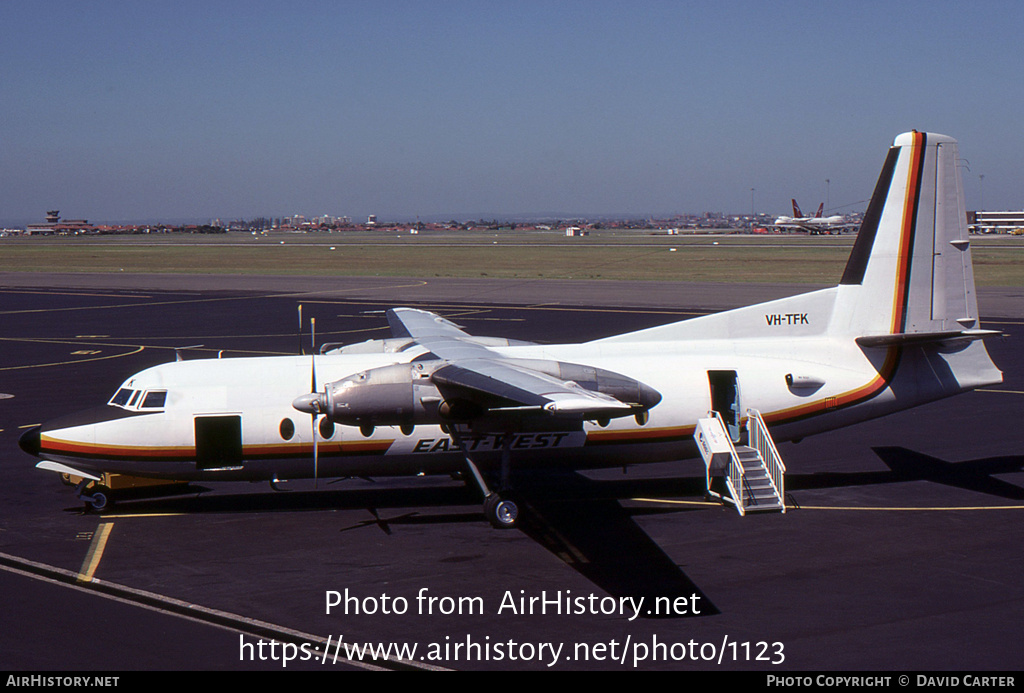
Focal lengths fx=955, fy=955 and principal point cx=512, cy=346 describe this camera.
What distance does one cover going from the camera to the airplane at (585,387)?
60.5 feet

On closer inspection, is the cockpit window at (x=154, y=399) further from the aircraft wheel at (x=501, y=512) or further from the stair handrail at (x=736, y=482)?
the stair handrail at (x=736, y=482)

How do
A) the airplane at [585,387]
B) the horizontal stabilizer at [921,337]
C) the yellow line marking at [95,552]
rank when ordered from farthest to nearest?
the horizontal stabilizer at [921,337]
the airplane at [585,387]
the yellow line marking at [95,552]

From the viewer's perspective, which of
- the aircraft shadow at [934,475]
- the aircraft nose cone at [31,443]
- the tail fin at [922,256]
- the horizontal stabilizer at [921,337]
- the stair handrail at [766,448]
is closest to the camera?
the aircraft nose cone at [31,443]

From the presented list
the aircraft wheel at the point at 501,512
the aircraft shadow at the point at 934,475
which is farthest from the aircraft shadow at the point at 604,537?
the aircraft shadow at the point at 934,475

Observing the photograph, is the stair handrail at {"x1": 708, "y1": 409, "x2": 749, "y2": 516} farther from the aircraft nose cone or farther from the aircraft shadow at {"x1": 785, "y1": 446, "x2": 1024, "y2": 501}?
the aircraft nose cone

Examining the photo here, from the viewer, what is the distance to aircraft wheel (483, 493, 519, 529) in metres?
19.0

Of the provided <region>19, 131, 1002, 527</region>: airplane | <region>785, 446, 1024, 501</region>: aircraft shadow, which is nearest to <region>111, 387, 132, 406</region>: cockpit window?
<region>19, 131, 1002, 527</region>: airplane

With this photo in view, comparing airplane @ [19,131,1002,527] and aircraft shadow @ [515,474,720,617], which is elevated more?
airplane @ [19,131,1002,527]

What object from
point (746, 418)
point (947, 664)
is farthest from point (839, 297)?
point (947, 664)

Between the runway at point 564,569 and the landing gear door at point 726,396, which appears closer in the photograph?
the runway at point 564,569

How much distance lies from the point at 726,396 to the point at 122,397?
1300 centimetres

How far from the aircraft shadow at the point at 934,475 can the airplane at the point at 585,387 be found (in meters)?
1.57

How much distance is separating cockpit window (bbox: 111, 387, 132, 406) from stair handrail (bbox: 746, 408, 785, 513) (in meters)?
13.2

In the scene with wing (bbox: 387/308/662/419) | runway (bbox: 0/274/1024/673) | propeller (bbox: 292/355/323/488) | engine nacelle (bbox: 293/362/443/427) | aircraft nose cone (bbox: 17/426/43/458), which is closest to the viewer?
runway (bbox: 0/274/1024/673)
